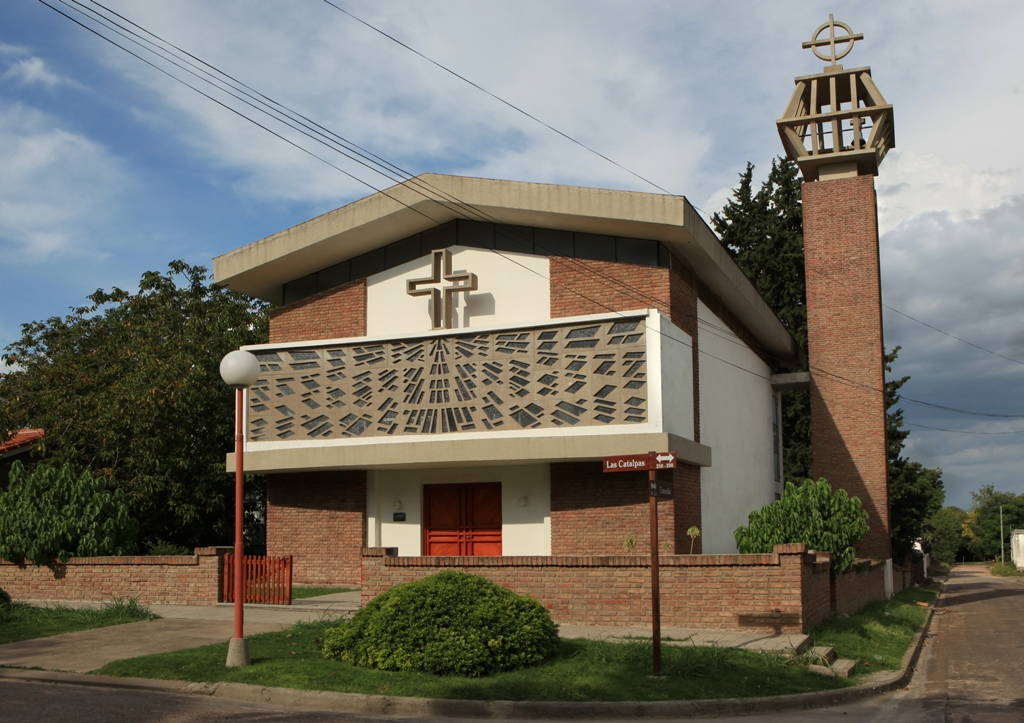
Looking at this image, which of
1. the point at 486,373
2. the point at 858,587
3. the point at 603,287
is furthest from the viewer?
the point at 858,587

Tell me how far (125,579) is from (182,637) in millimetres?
5428

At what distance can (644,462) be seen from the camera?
11.7m

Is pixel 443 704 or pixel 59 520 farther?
pixel 59 520

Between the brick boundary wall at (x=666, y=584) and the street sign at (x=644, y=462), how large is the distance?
A: 317cm

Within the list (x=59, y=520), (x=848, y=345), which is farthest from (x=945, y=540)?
(x=59, y=520)

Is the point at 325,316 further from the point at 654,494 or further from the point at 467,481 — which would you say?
the point at 654,494

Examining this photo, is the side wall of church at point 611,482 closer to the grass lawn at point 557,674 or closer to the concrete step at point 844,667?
the concrete step at point 844,667

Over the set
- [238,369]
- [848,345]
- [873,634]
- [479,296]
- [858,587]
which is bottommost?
[873,634]

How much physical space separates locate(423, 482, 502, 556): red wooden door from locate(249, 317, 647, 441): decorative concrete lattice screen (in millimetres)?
2305

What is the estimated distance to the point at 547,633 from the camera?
11.9 meters

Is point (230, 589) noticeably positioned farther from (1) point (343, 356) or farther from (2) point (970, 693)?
(2) point (970, 693)

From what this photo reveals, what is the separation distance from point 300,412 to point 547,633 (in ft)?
34.3

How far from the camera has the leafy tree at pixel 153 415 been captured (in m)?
24.8

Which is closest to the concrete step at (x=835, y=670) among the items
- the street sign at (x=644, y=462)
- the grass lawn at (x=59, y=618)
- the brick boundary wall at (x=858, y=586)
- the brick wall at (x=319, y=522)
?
the street sign at (x=644, y=462)
